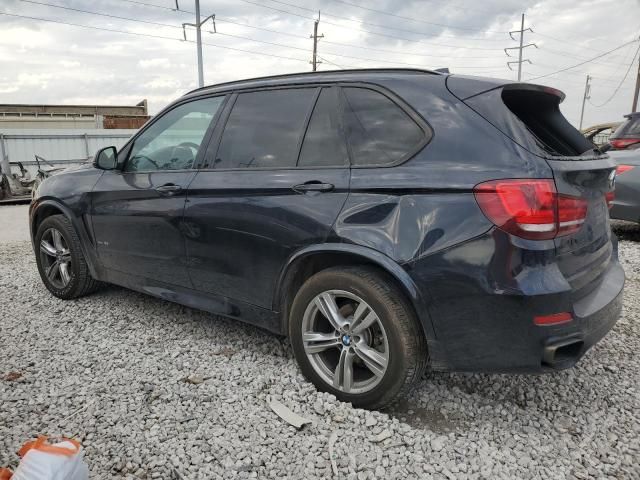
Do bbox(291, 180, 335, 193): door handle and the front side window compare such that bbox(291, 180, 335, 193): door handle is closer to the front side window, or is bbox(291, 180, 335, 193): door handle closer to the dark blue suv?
the dark blue suv

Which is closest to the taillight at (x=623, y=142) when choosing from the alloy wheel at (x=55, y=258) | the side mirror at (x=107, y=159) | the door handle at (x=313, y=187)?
the door handle at (x=313, y=187)

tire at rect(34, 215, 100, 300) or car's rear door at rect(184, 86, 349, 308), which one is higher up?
car's rear door at rect(184, 86, 349, 308)

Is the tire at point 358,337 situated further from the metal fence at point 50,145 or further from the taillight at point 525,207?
the metal fence at point 50,145

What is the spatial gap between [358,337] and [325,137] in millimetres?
1119

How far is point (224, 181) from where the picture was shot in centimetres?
306

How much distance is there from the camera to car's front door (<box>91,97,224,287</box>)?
3.36m

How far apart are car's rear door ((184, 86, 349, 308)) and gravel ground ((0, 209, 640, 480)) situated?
56 centimetres

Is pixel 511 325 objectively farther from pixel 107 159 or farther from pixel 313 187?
pixel 107 159

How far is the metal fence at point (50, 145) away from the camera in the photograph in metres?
16.6

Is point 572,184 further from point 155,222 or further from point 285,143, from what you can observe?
point 155,222

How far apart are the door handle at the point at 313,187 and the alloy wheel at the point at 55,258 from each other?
8.69 ft

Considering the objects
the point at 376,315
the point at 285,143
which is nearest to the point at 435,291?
the point at 376,315

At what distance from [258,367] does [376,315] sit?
1.07 metres

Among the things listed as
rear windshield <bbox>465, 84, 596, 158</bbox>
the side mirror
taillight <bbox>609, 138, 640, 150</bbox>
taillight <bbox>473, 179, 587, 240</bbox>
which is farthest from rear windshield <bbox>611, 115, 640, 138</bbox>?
the side mirror
